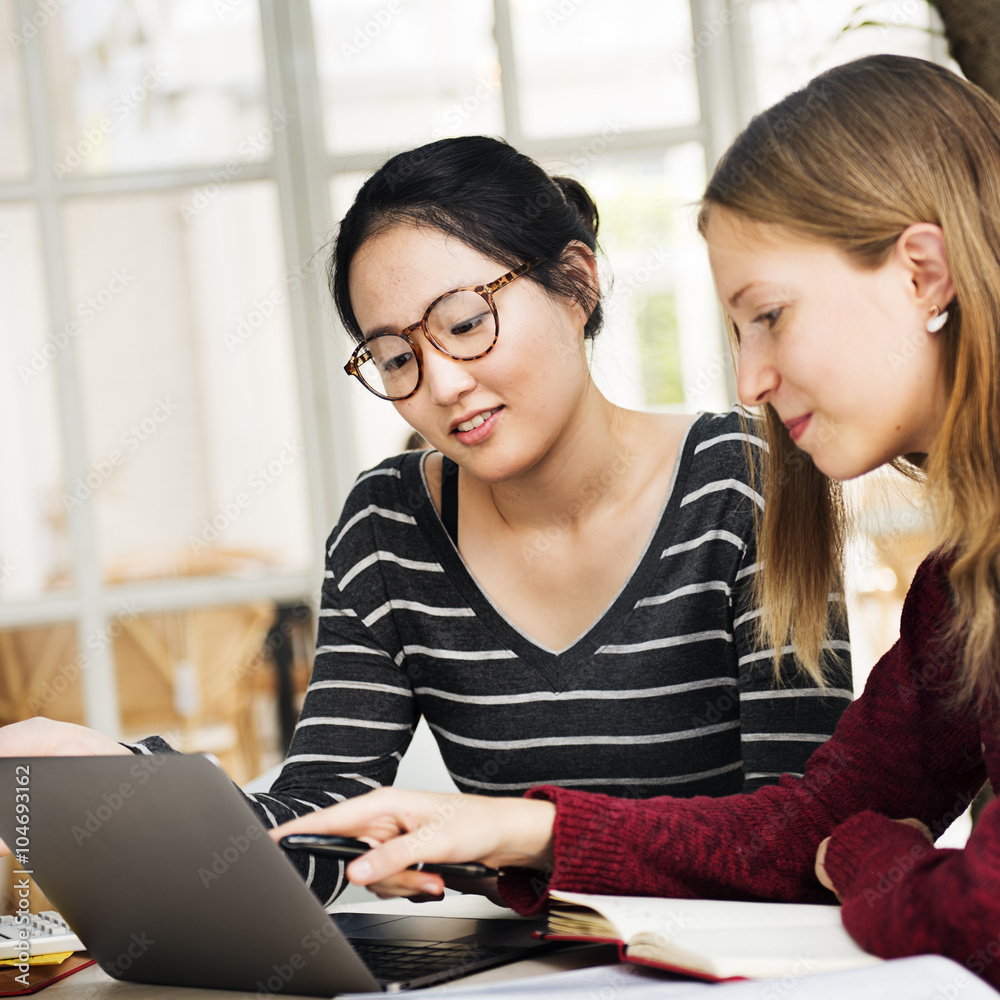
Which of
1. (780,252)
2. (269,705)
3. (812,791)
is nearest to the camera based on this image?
(780,252)

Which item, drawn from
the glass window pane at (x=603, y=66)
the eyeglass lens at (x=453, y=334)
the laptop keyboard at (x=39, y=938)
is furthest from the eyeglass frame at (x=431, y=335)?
the glass window pane at (x=603, y=66)

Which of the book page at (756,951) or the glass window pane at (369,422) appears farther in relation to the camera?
the glass window pane at (369,422)

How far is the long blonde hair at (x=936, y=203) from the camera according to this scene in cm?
78

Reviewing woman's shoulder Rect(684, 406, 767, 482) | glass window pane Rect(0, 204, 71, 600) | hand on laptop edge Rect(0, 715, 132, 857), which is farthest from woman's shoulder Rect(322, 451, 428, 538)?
glass window pane Rect(0, 204, 71, 600)

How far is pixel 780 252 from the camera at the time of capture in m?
0.83

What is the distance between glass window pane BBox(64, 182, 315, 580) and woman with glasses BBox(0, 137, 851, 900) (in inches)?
63.0

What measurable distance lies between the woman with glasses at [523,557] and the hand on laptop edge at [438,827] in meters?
0.22

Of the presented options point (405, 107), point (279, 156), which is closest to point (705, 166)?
point (405, 107)

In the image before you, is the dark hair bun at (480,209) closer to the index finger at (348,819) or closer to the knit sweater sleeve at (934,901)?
the index finger at (348,819)

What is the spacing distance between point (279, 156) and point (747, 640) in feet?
7.08

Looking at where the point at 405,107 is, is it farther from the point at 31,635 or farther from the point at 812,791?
the point at 812,791

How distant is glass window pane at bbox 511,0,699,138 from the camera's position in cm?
284

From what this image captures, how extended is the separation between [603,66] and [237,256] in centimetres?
104

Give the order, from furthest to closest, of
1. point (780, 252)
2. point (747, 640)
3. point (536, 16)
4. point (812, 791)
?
point (536, 16) < point (747, 640) < point (812, 791) < point (780, 252)
